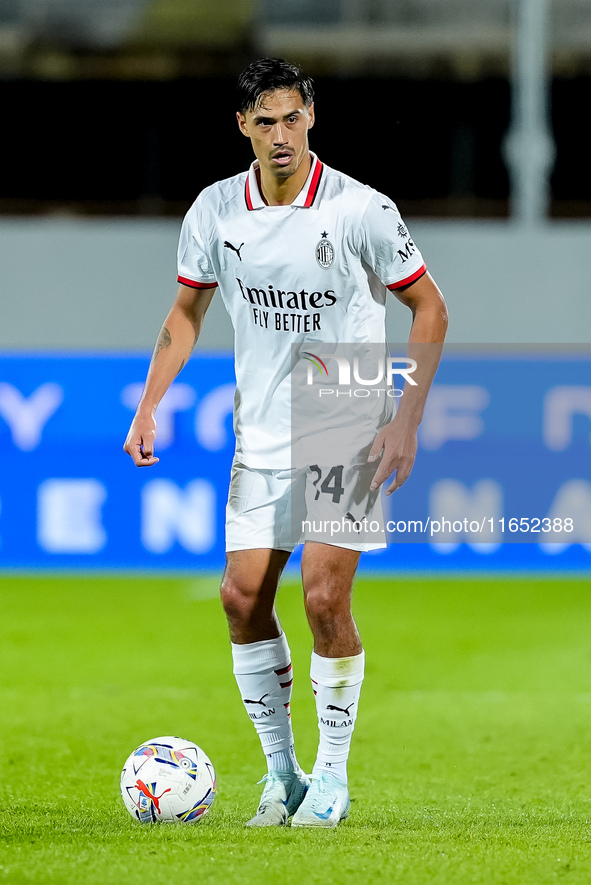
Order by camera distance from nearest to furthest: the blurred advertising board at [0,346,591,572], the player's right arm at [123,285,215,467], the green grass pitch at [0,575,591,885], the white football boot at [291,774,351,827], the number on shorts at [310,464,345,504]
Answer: the green grass pitch at [0,575,591,885] < the white football boot at [291,774,351,827] < the number on shorts at [310,464,345,504] < the player's right arm at [123,285,215,467] < the blurred advertising board at [0,346,591,572]

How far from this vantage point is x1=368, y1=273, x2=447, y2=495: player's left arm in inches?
110

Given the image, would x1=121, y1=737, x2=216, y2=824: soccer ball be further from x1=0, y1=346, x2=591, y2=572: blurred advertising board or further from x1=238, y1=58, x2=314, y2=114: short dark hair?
x1=0, y1=346, x2=591, y2=572: blurred advertising board

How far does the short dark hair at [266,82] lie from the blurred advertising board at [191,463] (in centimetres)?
396

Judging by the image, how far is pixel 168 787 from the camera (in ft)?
9.25

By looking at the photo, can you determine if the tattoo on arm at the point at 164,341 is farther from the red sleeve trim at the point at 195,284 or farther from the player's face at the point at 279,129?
the player's face at the point at 279,129

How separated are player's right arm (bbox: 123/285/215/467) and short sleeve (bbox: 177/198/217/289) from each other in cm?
3

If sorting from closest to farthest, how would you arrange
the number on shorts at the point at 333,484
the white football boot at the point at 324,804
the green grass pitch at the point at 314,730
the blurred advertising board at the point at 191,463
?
the green grass pitch at the point at 314,730 < the white football boot at the point at 324,804 < the number on shorts at the point at 333,484 < the blurred advertising board at the point at 191,463

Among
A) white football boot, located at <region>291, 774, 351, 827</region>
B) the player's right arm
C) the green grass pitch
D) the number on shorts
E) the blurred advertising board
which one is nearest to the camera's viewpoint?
the green grass pitch

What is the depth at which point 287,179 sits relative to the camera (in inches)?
114

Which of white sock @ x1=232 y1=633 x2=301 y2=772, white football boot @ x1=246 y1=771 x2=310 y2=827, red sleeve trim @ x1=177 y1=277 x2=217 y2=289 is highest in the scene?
red sleeve trim @ x1=177 y1=277 x2=217 y2=289

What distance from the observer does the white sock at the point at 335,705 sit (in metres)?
2.83

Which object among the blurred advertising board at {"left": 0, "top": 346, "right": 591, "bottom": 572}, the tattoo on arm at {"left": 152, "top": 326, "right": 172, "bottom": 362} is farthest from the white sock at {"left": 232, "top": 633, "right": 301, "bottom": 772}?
the blurred advertising board at {"left": 0, "top": 346, "right": 591, "bottom": 572}

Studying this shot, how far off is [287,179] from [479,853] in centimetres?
156

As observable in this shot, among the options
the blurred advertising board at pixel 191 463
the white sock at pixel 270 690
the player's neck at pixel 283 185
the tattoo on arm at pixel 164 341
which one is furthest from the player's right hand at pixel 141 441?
the blurred advertising board at pixel 191 463
